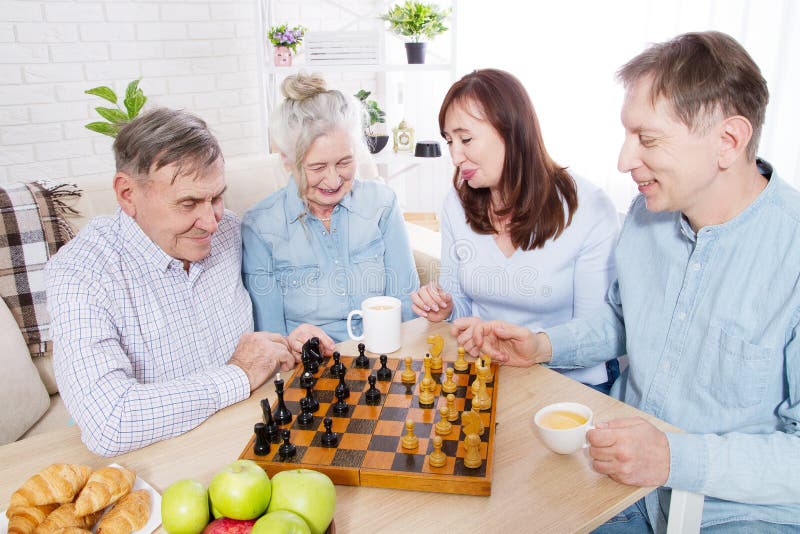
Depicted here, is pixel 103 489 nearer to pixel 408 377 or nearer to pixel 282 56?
pixel 408 377

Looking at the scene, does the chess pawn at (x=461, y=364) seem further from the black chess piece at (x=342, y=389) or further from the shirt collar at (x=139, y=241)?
the shirt collar at (x=139, y=241)

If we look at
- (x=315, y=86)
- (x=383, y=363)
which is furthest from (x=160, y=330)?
(x=315, y=86)

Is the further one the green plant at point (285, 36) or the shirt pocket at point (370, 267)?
the green plant at point (285, 36)

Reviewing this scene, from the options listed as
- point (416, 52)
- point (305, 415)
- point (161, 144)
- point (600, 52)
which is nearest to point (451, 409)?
point (305, 415)

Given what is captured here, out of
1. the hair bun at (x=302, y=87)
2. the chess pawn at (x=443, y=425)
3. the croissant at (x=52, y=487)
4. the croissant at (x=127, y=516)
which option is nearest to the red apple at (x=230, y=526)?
the croissant at (x=127, y=516)

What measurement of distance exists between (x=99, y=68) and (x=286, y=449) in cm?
291

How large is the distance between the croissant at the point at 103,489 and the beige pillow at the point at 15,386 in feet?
3.40

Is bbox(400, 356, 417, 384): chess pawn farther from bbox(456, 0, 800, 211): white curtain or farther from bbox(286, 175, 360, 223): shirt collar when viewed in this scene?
bbox(456, 0, 800, 211): white curtain

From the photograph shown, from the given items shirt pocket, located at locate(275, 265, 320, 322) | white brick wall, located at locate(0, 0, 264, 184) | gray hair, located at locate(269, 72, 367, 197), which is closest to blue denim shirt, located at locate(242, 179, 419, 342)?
shirt pocket, located at locate(275, 265, 320, 322)

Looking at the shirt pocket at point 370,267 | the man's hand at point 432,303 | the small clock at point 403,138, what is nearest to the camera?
the man's hand at point 432,303

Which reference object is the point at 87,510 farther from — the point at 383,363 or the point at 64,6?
the point at 64,6

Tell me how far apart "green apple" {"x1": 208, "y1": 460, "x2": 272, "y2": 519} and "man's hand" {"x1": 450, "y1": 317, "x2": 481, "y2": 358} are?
2.37 ft

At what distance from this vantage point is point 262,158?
263 cm

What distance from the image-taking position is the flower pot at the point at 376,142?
11.4 feet
